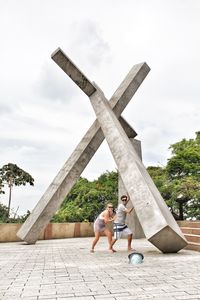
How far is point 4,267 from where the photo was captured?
24.1 feet

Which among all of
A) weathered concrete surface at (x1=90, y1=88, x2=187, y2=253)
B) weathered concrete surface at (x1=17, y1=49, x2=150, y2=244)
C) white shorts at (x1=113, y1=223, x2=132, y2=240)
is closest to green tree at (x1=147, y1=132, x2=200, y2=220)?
weathered concrete surface at (x1=17, y1=49, x2=150, y2=244)

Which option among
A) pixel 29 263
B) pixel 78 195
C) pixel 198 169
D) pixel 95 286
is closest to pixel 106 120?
pixel 29 263

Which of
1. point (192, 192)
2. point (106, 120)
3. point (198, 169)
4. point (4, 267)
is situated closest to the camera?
point (4, 267)

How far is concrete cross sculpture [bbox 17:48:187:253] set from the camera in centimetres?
856

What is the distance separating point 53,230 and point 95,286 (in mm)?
12836

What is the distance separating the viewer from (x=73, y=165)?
14039mm

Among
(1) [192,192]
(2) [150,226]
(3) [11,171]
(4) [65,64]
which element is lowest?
(2) [150,226]

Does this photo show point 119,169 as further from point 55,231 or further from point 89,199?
point 89,199

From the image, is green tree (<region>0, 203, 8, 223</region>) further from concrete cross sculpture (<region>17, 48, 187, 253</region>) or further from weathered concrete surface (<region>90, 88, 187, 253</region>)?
weathered concrete surface (<region>90, 88, 187, 253</region>)

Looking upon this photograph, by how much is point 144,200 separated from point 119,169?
155 cm

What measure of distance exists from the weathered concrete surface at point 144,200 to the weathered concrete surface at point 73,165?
2.61 meters

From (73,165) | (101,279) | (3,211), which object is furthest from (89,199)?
(101,279)

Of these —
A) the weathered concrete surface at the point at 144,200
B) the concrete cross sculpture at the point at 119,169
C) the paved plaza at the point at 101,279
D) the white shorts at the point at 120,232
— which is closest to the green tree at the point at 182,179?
the concrete cross sculpture at the point at 119,169

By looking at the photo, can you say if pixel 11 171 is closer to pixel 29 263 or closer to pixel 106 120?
pixel 106 120
